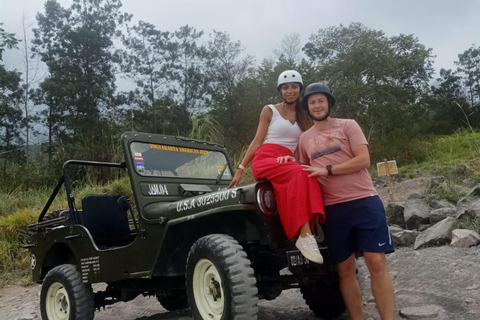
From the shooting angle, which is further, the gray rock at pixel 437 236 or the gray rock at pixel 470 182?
the gray rock at pixel 470 182

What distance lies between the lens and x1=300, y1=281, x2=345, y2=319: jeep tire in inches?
177

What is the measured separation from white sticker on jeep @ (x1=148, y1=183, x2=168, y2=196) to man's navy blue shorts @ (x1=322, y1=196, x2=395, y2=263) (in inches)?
67.3

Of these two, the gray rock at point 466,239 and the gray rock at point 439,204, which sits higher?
the gray rock at point 439,204

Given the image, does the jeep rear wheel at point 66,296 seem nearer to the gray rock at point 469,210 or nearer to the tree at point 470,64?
the gray rock at point 469,210

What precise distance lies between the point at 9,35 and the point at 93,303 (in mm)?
10619

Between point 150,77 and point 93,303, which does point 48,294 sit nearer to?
point 93,303

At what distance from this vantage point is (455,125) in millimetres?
26422

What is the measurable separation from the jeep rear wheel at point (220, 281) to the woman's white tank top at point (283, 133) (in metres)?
0.97

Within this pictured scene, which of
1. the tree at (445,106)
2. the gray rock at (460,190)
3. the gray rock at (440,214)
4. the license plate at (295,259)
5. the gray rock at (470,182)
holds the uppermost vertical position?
the tree at (445,106)

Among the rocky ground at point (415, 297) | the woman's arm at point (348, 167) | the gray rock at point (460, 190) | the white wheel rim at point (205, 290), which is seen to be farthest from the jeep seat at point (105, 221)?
the gray rock at point (460, 190)

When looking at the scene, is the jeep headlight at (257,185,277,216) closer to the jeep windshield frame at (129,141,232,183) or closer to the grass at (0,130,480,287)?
the jeep windshield frame at (129,141,232,183)

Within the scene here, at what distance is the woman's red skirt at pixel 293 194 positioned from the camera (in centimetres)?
329

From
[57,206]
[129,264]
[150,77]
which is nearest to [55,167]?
[57,206]

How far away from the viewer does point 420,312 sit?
4184mm
